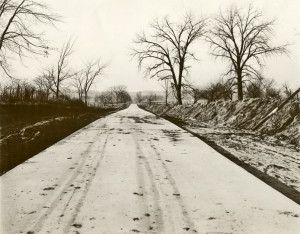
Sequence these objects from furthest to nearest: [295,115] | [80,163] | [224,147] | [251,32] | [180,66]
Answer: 1. [180,66]
2. [251,32]
3. [295,115]
4. [224,147]
5. [80,163]

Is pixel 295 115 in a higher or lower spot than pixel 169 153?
higher

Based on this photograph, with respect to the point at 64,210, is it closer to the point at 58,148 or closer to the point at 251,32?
the point at 58,148

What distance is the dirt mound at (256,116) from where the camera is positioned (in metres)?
11.1

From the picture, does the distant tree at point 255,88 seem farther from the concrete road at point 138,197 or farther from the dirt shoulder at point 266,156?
the concrete road at point 138,197

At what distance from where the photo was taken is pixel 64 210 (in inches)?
167

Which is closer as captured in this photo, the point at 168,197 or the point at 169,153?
the point at 168,197

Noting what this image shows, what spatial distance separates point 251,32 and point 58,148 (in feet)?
91.8

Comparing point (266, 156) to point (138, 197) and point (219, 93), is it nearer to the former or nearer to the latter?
point (138, 197)

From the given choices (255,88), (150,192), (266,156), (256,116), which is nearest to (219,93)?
(255,88)

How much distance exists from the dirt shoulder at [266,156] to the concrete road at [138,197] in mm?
328

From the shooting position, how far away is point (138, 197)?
4832 millimetres

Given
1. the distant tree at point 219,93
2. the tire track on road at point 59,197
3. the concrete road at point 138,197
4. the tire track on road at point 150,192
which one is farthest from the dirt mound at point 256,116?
the distant tree at point 219,93

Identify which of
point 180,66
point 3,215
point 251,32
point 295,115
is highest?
point 251,32

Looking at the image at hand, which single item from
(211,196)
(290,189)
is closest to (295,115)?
(290,189)
